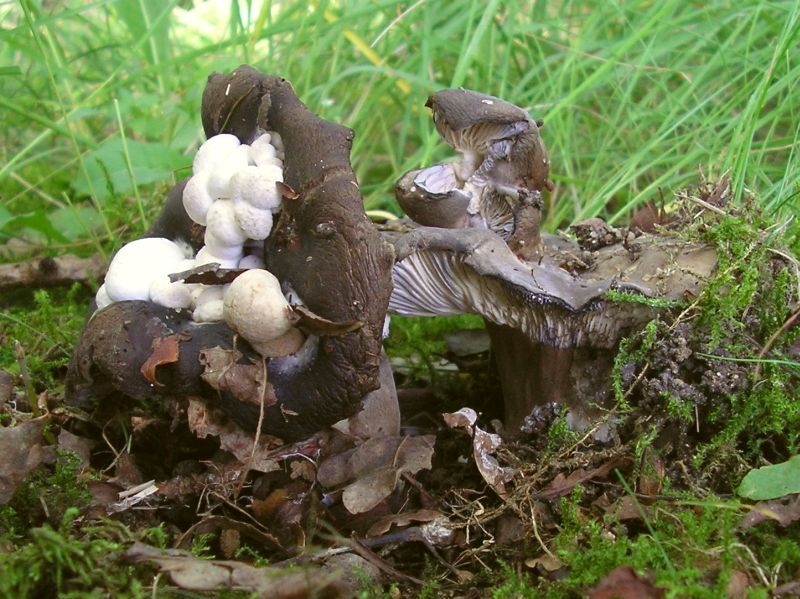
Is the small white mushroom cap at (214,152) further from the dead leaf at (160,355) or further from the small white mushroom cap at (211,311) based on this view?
the dead leaf at (160,355)

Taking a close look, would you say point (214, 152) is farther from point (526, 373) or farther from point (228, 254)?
point (526, 373)

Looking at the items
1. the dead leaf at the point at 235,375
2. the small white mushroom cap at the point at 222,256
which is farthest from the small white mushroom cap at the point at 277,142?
the dead leaf at the point at 235,375

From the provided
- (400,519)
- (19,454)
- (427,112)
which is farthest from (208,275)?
(427,112)

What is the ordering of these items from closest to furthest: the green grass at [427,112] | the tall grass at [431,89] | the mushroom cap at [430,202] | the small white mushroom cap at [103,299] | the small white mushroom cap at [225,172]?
the small white mushroom cap at [225,172]
the small white mushroom cap at [103,299]
the mushroom cap at [430,202]
the green grass at [427,112]
the tall grass at [431,89]

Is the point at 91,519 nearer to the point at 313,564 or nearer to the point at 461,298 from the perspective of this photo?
the point at 313,564

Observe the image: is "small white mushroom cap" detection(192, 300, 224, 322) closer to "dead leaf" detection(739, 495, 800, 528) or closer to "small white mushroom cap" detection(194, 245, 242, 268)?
"small white mushroom cap" detection(194, 245, 242, 268)

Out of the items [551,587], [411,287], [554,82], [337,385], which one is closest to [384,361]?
[411,287]

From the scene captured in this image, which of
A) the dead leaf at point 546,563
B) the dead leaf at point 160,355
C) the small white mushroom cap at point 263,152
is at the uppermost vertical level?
the small white mushroom cap at point 263,152
